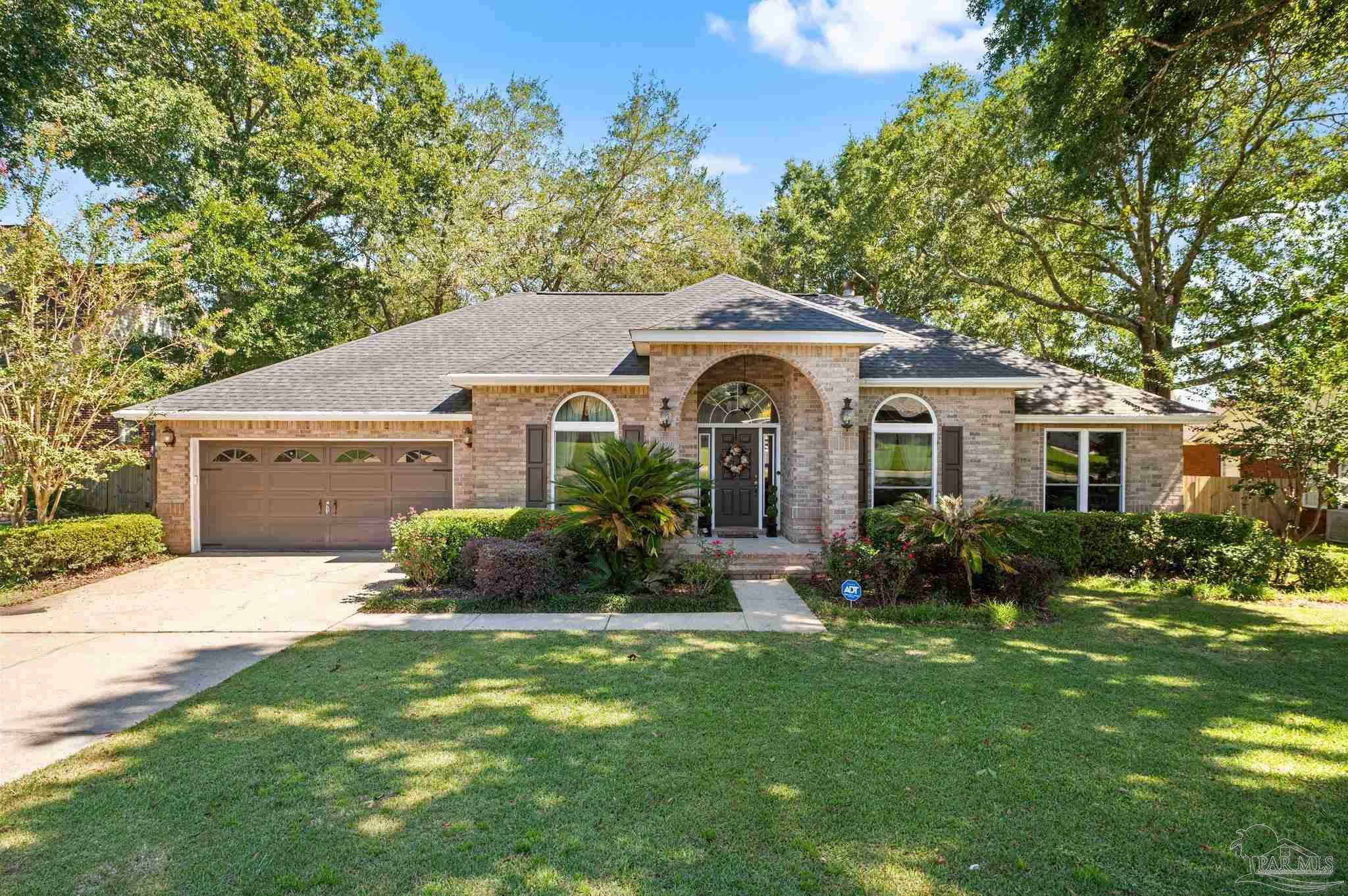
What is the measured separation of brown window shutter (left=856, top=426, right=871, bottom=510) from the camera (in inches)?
457

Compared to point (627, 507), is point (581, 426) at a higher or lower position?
higher

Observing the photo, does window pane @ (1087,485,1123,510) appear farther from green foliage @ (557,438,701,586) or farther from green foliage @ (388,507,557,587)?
green foliage @ (388,507,557,587)

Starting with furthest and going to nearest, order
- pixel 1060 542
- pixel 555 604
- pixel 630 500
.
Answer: pixel 1060 542 → pixel 630 500 → pixel 555 604

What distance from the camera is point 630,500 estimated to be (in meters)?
8.62

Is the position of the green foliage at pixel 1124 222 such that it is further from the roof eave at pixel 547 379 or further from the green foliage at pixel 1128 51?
the roof eave at pixel 547 379

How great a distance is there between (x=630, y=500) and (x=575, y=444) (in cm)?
355

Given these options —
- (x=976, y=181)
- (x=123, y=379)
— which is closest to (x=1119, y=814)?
(x=123, y=379)

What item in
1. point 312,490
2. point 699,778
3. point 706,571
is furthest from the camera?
point 312,490

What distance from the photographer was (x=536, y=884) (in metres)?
2.96

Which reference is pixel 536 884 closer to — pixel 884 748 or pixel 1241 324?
pixel 884 748

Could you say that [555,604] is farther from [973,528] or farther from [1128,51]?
[1128,51]

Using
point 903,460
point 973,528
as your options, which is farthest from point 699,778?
point 903,460

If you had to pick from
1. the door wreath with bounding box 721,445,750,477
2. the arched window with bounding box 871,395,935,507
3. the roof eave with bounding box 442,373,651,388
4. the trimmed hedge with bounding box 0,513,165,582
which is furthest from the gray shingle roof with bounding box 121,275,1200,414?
the trimmed hedge with bounding box 0,513,165,582

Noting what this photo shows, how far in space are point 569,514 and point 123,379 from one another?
8359 mm
